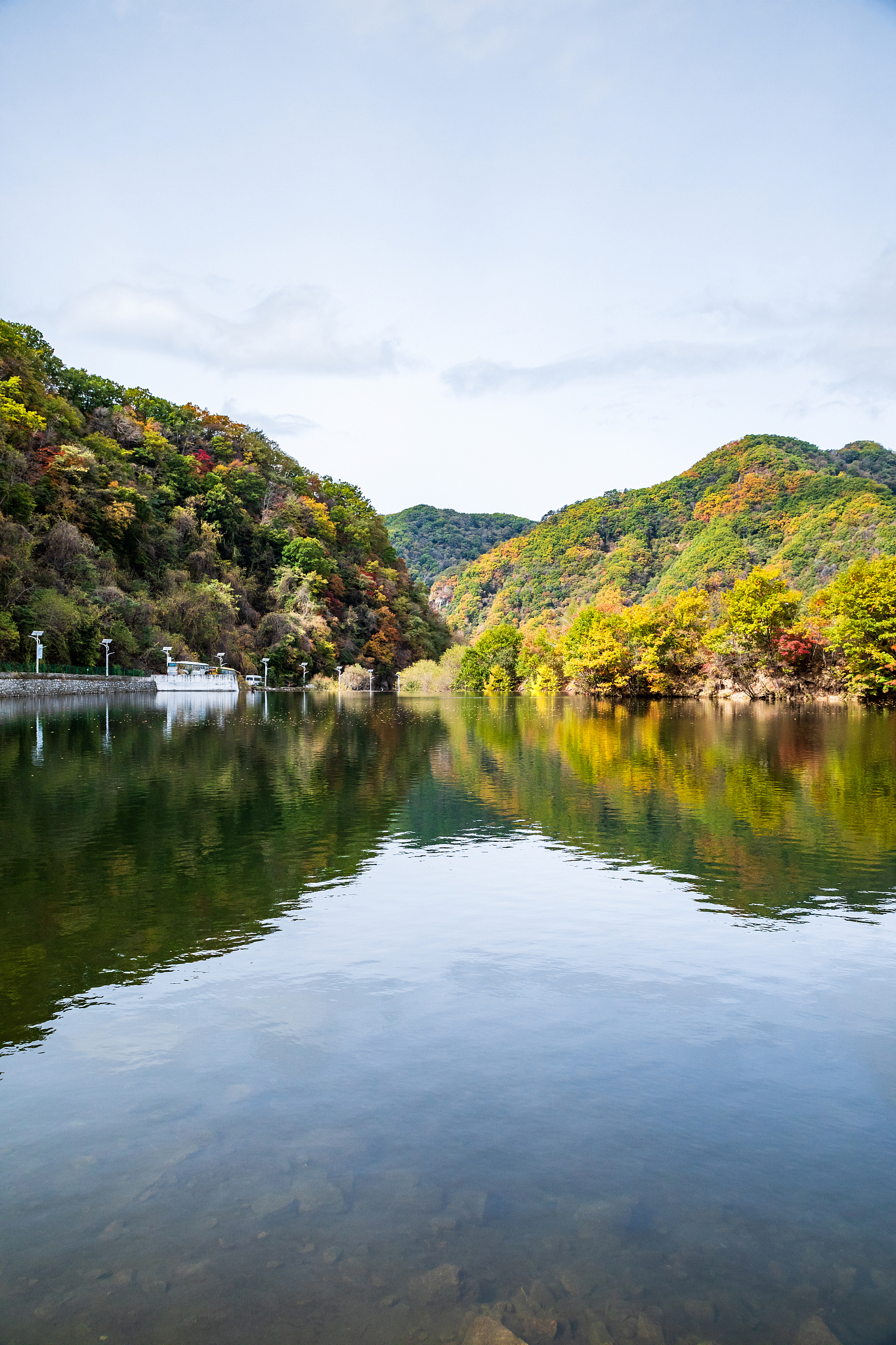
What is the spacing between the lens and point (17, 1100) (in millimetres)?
4617

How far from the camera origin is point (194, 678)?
229 feet

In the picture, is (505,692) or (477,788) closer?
(477,788)

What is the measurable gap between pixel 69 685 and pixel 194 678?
16893 mm

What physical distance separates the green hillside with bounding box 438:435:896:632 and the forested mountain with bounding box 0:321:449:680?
69.4ft

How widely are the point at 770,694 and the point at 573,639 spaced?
1927 centimetres

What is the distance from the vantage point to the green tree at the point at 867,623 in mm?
50969

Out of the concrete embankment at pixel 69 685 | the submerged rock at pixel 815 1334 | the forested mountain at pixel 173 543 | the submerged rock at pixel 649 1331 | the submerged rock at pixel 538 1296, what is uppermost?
the forested mountain at pixel 173 543

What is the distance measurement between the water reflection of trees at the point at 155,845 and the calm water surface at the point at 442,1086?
0.21 ft

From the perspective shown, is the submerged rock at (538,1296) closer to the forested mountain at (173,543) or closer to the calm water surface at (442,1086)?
the calm water surface at (442,1086)

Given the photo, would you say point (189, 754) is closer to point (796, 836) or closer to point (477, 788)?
point (477, 788)

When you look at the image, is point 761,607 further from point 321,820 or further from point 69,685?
point 321,820

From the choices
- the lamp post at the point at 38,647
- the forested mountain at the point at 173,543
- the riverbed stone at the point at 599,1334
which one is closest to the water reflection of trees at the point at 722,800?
the riverbed stone at the point at 599,1334

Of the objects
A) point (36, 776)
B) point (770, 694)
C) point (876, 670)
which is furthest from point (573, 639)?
point (36, 776)

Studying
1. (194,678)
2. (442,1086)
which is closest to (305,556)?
(194,678)
